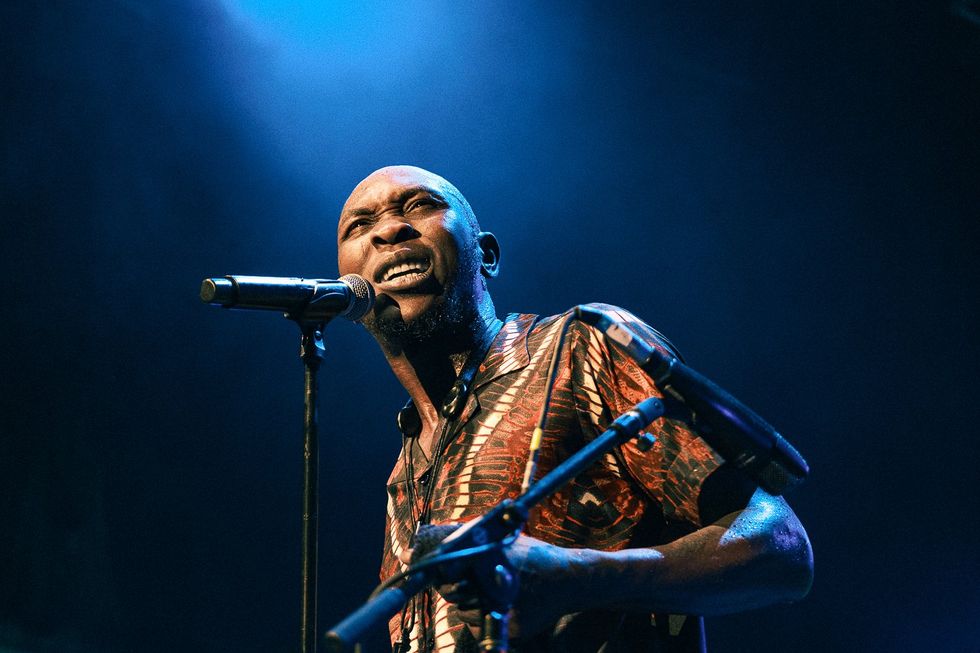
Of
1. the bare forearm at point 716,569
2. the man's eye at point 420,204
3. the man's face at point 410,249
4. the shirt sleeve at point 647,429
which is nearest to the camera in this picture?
the bare forearm at point 716,569

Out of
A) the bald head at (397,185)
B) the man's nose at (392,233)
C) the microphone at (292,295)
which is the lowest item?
the microphone at (292,295)

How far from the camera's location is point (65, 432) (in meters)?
4.39

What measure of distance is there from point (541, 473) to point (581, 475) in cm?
10

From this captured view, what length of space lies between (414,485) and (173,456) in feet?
7.78

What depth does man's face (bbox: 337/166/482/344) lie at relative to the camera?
2.63 metres

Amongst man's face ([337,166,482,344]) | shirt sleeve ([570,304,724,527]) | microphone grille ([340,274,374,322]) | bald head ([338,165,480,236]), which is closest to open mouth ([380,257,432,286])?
man's face ([337,166,482,344])

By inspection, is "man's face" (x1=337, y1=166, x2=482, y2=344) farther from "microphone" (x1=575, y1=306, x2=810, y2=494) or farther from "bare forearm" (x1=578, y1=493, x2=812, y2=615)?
"bare forearm" (x1=578, y1=493, x2=812, y2=615)

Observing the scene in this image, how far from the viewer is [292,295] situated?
2.23m

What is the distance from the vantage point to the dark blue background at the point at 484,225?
13.5 ft

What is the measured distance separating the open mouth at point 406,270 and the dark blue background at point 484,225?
221 cm

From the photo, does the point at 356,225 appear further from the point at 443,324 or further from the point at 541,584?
the point at 541,584

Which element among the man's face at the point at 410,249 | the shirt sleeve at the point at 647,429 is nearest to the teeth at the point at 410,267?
the man's face at the point at 410,249

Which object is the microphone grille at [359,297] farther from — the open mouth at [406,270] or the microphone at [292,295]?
the open mouth at [406,270]

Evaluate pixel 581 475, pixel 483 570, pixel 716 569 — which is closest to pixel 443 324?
pixel 581 475
